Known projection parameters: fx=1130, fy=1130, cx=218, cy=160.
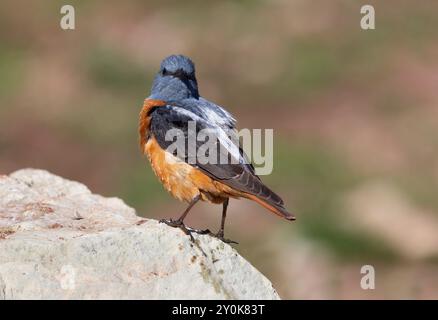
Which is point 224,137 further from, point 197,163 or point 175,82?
point 175,82

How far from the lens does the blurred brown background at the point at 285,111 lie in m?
16.3

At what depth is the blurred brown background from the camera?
642 inches

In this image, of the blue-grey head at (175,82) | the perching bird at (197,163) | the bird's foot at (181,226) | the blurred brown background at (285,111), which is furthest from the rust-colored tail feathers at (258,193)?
the blurred brown background at (285,111)

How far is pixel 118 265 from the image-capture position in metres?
7.63

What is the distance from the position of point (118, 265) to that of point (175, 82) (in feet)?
8.95

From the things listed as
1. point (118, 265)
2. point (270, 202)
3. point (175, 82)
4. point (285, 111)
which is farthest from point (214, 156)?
point (285, 111)

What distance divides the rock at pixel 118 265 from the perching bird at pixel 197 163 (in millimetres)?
504

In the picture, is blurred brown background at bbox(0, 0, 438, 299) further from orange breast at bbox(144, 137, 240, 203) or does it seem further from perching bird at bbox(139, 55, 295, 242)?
orange breast at bbox(144, 137, 240, 203)

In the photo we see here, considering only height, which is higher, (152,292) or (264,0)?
(264,0)

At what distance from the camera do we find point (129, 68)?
26.2m

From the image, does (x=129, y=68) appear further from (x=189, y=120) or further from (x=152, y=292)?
(x=152, y=292)

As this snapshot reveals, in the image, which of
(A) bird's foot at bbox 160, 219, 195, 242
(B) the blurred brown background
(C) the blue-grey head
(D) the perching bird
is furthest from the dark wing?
(B) the blurred brown background
